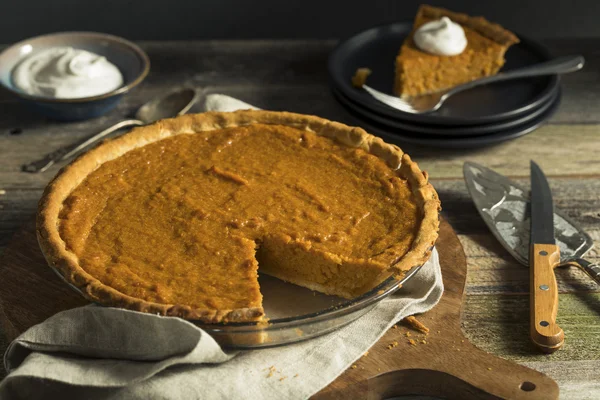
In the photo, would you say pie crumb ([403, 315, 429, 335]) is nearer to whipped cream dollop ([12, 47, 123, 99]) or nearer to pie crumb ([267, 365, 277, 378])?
pie crumb ([267, 365, 277, 378])

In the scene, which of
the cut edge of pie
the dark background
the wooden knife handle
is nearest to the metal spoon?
the cut edge of pie

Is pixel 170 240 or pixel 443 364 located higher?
pixel 170 240

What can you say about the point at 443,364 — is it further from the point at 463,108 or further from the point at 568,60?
the point at 568,60

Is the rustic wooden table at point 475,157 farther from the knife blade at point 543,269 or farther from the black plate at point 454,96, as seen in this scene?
the black plate at point 454,96

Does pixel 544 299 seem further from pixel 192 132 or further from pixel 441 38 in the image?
pixel 441 38

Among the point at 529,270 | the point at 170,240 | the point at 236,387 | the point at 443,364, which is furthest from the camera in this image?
the point at 529,270

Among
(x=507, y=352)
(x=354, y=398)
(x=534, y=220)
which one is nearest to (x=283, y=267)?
(x=354, y=398)
